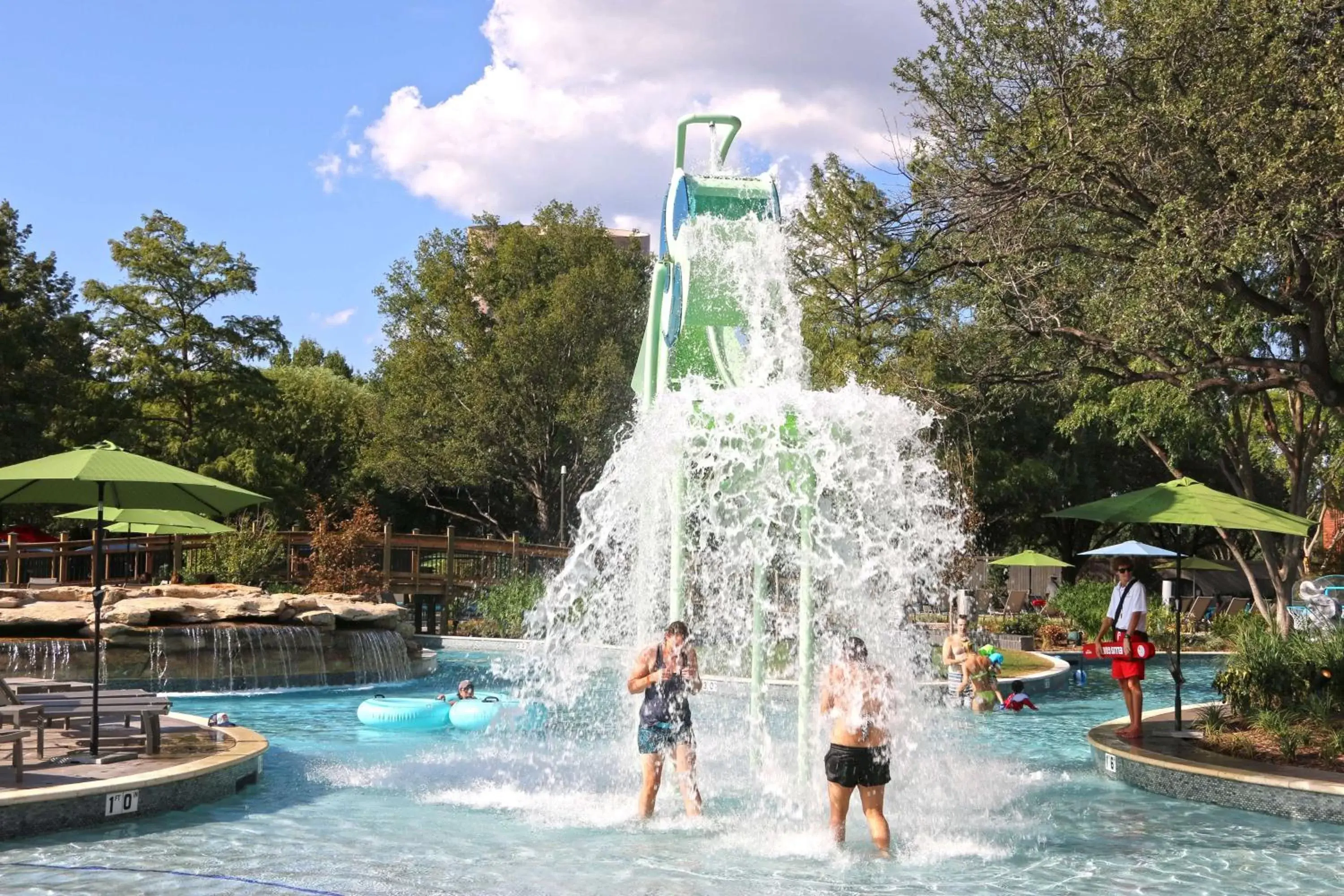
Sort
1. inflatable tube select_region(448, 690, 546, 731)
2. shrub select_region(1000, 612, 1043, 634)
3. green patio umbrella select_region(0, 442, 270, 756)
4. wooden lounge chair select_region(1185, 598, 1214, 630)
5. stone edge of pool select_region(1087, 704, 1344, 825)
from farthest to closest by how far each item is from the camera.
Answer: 1. wooden lounge chair select_region(1185, 598, 1214, 630)
2. shrub select_region(1000, 612, 1043, 634)
3. inflatable tube select_region(448, 690, 546, 731)
4. green patio umbrella select_region(0, 442, 270, 756)
5. stone edge of pool select_region(1087, 704, 1344, 825)

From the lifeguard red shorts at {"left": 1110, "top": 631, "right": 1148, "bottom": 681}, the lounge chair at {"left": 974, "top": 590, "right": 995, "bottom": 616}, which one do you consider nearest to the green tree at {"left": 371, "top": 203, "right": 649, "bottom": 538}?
the lounge chair at {"left": 974, "top": 590, "right": 995, "bottom": 616}

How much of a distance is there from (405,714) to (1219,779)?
360 inches

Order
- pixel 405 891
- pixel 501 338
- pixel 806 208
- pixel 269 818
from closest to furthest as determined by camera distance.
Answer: pixel 405 891 → pixel 269 818 → pixel 806 208 → pixel 501 338

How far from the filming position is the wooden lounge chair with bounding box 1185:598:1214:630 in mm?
31269

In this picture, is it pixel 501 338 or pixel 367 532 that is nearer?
pixel 367 532

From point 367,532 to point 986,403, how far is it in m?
13.7

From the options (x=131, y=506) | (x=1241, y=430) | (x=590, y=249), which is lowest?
(x=131, y=506)

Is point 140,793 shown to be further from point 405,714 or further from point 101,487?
point 405,714

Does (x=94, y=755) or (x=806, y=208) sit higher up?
(x=806, y=208)

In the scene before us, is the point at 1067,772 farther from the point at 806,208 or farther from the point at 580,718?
the point at 806,208

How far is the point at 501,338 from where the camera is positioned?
4353cm

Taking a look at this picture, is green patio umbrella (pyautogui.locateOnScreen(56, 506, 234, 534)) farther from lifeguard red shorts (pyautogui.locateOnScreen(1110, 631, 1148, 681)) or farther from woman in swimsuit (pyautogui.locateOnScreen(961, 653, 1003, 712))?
lifeguard red shorts (pyautogui.locateOnScreen(1110, 631, 1148, 681))

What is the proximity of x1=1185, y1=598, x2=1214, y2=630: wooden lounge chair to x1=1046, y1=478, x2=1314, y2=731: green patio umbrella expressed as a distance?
18917 millimetres

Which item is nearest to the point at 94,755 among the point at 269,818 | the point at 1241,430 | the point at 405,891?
the point at 269,818
